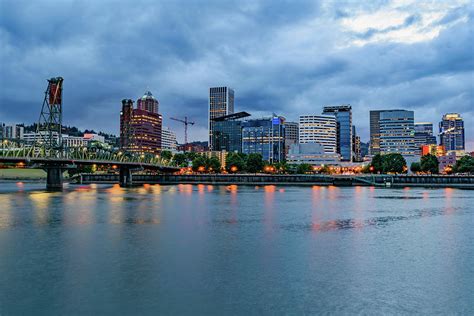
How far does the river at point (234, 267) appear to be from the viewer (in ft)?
63.6

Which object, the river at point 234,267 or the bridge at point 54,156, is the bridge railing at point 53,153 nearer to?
the bridge at point 54,156

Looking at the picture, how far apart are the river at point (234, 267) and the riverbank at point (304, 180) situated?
12188cm

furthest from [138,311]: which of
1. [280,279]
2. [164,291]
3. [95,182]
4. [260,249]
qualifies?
[95,182]

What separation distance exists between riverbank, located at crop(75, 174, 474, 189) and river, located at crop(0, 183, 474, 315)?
12188 cm

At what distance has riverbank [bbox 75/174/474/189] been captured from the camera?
162 meters

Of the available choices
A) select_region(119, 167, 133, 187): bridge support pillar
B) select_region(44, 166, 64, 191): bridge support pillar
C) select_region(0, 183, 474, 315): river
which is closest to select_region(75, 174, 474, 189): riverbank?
select_region(119, 167, 133, 187): bridge support pillar

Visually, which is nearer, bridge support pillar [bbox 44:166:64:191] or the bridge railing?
the bridge railing

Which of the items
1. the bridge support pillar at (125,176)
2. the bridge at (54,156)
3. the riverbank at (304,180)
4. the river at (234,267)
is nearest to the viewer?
the river at (234,267)

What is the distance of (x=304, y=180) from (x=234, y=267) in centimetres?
15235

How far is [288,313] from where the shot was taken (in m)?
18.2

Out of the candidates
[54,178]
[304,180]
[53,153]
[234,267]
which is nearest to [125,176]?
[53,153]

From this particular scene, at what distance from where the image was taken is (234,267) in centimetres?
2602

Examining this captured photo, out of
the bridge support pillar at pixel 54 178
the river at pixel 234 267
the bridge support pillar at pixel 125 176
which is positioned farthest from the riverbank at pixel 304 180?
the river at pixel 234 267

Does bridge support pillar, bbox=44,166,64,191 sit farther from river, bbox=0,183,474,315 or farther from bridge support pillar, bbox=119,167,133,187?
river, bbox=0,183,474,315
